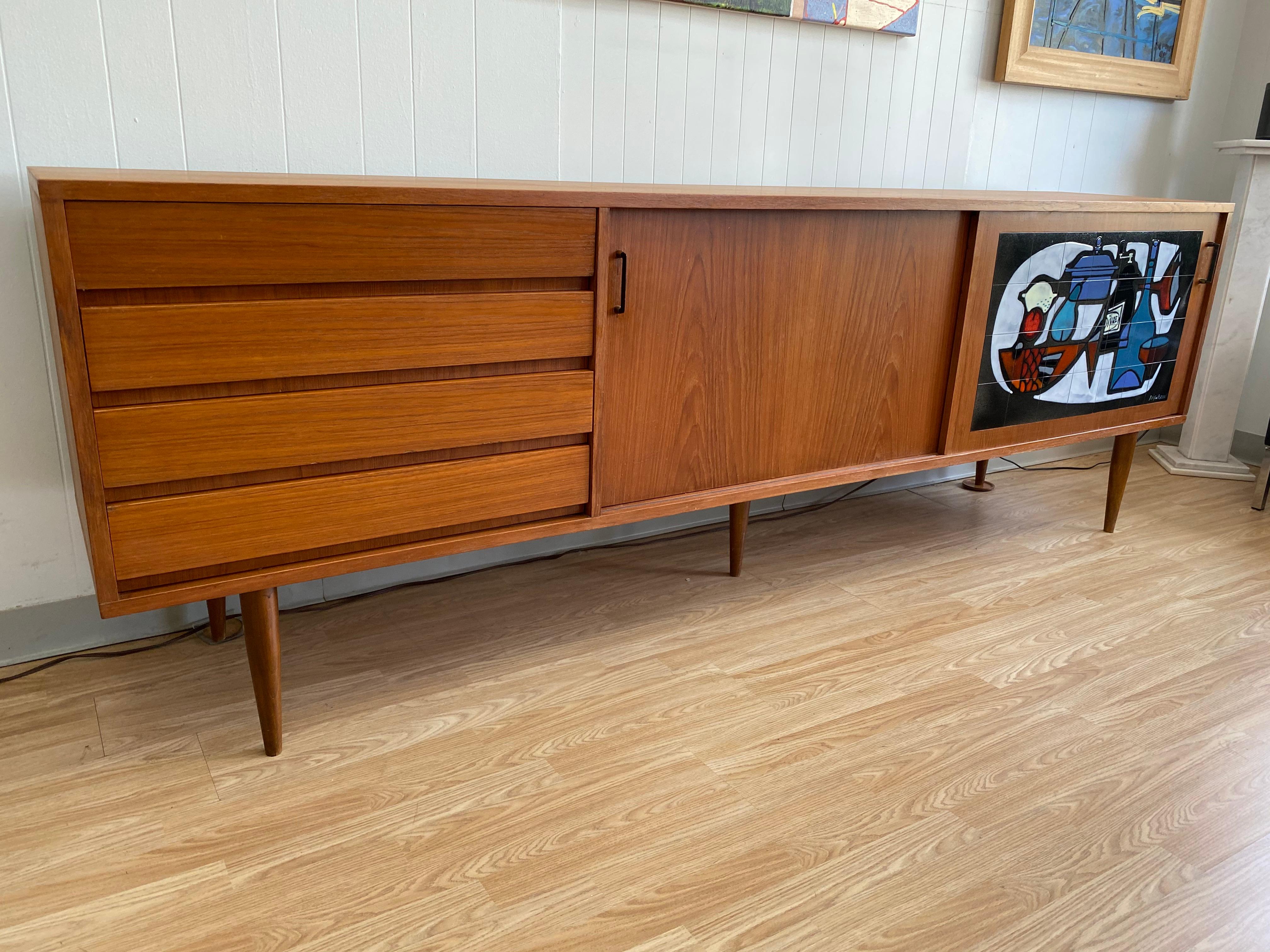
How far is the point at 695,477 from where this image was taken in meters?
1.64

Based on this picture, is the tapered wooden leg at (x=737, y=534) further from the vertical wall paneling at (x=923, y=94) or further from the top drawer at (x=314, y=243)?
the vertical wall paneling at (x=923, y=94)

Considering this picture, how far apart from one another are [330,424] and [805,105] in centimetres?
137

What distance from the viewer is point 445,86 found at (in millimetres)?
1697

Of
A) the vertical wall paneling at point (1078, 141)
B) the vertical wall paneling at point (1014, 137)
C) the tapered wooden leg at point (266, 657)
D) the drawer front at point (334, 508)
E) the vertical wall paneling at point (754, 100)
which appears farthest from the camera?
the vertical wall paneling at point (1078, 141)

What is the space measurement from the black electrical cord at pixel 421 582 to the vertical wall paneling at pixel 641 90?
79 cm

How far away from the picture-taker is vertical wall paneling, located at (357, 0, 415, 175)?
1610 mm

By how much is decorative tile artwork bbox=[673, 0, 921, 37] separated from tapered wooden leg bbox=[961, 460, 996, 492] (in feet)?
3.66

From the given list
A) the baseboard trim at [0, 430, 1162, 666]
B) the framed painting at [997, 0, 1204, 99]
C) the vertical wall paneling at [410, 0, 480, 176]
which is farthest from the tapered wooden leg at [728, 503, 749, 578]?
the framed painting at [997, 0, 1204, 99]

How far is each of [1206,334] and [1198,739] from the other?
171 cm

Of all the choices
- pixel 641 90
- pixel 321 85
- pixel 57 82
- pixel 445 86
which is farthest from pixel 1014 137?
pixel 57 82

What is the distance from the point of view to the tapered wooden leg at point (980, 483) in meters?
2.63

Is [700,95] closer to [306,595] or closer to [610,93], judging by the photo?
[610,93]

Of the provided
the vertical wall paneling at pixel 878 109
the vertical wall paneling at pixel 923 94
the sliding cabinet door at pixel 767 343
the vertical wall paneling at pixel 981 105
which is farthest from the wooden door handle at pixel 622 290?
the vertical wall paneling at pixel 981 105

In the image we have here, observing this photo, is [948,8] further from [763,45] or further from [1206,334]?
[1206,334]
